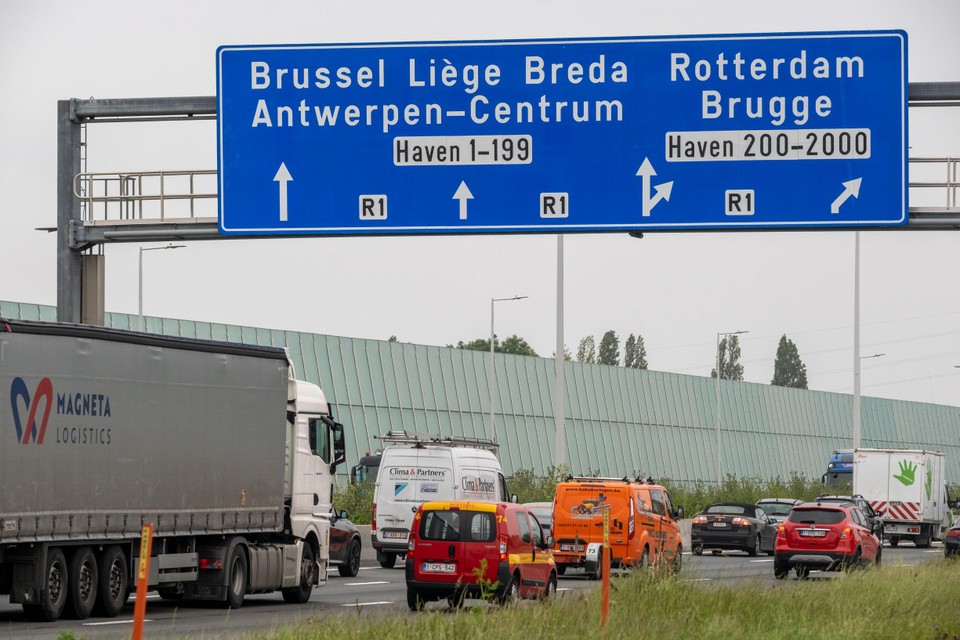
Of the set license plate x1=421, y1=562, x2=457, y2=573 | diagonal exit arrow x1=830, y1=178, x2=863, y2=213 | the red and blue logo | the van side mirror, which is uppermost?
diagonal exit arrow x1=830, y1=178, x2=863, y2=213

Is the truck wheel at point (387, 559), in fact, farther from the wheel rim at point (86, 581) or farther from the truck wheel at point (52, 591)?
the truck wheel at point (52, 591)

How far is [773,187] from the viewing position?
19297 millimetres

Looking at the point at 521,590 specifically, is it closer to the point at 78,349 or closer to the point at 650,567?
the point at 650,567

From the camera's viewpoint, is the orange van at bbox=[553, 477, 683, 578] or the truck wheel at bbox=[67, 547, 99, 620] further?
the orange van at bbox=[553, 477, 683, 578]

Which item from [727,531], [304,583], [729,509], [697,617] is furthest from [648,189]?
[729,509]

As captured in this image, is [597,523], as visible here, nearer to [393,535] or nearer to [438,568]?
[393,535]

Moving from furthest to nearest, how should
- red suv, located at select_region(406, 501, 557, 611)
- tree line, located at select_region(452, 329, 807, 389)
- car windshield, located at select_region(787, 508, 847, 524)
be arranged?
tree line, located at select_region(452, 329, 807, 389)
car windshield, located at select_region(787, 508, 847, 524)
red suv, located at select_region(406, 501, 557, 611)

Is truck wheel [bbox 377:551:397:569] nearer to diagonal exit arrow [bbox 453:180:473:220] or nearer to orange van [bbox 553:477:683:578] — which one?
orange van [bbox 553:477:683:578]

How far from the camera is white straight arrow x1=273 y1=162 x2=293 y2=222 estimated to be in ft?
65.6

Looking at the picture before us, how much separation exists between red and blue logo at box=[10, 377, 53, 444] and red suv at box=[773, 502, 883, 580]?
16998mm

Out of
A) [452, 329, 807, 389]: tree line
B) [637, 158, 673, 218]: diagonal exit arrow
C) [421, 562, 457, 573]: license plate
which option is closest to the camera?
[637, 158, 673, 218]: diagonal exit arrow

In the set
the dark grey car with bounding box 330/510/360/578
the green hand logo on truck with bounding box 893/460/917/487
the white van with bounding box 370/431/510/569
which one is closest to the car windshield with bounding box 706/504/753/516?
the green hand logo on truck with bounding box 893/460/917/487

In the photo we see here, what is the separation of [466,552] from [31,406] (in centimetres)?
638

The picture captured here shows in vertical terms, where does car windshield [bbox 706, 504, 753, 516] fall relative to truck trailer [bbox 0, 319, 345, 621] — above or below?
below
